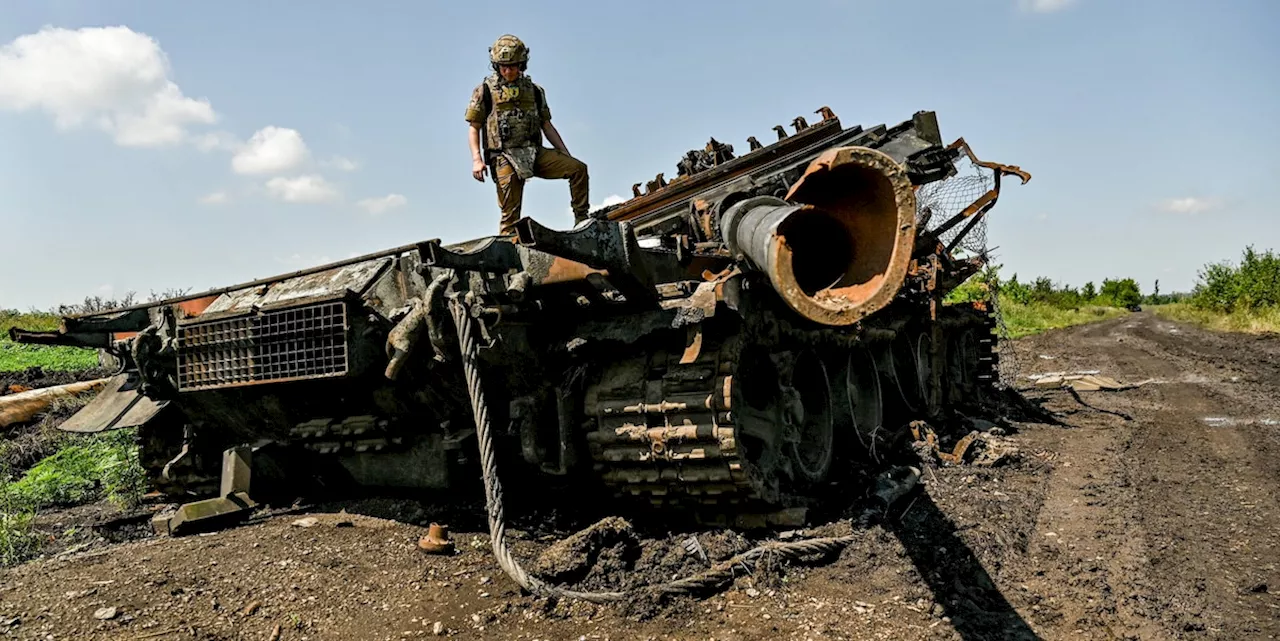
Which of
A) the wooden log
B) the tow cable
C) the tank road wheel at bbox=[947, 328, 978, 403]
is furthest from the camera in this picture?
the wooden log

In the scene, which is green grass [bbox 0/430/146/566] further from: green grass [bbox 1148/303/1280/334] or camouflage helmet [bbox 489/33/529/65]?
green grass [bbox 1148/303/1280/334]

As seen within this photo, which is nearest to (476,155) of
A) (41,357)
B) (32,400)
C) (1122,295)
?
(32,400)

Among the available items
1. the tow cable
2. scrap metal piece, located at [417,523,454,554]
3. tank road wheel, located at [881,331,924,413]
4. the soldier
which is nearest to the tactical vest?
the soldier

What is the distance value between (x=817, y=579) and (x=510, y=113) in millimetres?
4090

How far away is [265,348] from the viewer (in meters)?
5.33

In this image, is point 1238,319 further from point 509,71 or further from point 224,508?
point 224,508

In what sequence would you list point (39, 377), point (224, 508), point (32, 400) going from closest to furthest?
point (224, 508) → point (32, 400) → point (39, 377)

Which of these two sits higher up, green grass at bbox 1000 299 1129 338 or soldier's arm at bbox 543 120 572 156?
soldier's arm at bbox 543 120 572 156

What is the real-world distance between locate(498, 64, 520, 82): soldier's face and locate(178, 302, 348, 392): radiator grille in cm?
251

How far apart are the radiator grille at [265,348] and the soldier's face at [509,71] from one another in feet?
8.23

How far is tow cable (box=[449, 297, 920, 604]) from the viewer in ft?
13.6

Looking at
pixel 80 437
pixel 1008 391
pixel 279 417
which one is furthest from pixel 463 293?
pixel 1008 391

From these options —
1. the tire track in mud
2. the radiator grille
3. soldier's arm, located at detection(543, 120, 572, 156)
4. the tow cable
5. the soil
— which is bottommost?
the tire track in mud

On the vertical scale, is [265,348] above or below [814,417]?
above
